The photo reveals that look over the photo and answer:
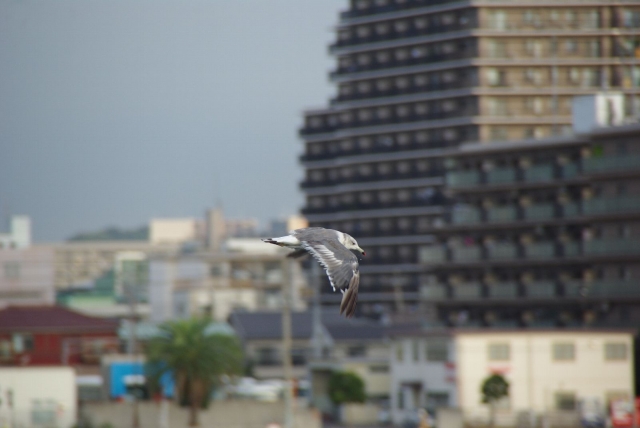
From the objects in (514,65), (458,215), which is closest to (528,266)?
(458,215)

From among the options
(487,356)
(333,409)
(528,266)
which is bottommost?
(333,409)

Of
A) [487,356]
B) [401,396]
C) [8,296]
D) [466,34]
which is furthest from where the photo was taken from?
[466,34]

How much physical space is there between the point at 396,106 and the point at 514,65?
51.8 ft

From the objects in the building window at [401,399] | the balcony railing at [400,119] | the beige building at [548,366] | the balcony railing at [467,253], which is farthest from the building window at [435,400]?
the balcony railing at [400,119]

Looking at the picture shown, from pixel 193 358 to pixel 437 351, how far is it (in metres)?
12.3

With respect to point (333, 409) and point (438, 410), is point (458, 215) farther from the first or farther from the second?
point (438, 410)

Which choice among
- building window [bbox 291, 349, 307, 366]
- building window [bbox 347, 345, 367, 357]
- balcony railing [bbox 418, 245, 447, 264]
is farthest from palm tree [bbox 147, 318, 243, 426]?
building window [bbox 291, 349, 307, 366]

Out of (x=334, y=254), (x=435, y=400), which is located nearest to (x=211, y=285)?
(x=435, y=400)

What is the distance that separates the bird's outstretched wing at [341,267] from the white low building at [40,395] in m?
34.8

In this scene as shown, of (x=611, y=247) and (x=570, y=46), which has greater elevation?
(x=570, y=46)

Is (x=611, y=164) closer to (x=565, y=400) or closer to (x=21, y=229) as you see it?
(x=565, y=400)

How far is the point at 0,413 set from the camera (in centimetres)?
4972

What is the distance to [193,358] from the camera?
181 ft

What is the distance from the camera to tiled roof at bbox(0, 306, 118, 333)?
63.1 metres
